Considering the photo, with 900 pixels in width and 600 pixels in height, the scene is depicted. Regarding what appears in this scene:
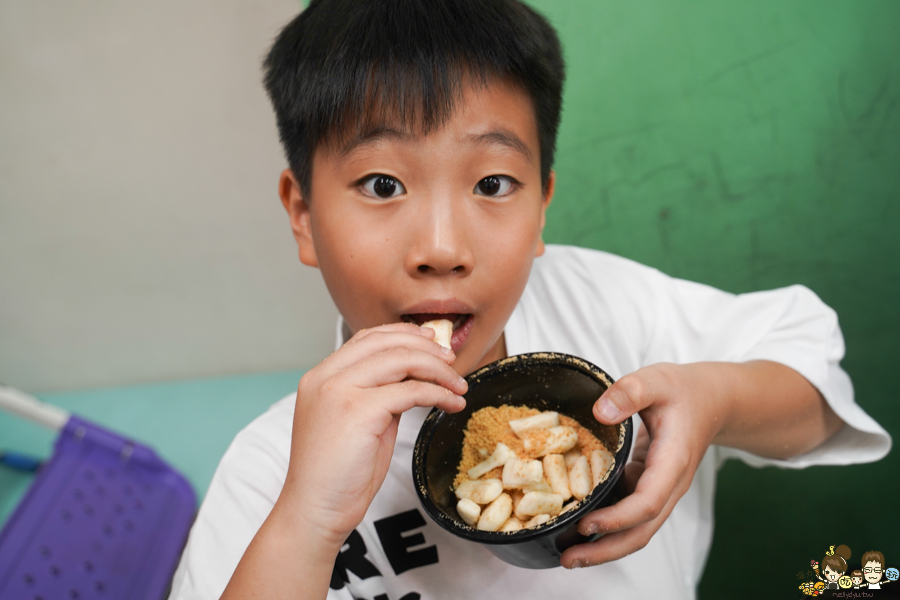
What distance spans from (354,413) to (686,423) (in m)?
0.33

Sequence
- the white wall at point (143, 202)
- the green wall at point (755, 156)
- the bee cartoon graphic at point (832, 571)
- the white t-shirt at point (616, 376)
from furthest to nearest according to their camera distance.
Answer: the white wall at point (143, 202)
the green wall at point (755, 156)
the bee cartoon graphic at point (832, 571)
the white t-shirt at point (616, 376)

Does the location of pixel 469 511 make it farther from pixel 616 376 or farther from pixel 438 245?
pixel 616 376

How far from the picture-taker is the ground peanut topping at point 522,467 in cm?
50

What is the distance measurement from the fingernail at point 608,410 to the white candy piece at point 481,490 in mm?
125

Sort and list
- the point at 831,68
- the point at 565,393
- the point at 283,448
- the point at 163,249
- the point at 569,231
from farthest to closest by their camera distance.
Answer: the point at 163,249 → the point at 569,231 → the point at 831,68 → the point at 283,448 → the point at 565,393

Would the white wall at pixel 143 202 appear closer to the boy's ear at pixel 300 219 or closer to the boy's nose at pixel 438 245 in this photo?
the boy's ear at pixel 300 219

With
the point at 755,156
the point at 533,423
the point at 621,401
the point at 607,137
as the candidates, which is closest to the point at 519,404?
the point at 533,423

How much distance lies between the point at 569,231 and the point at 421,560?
672 millimetres

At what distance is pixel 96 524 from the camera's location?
125 cm

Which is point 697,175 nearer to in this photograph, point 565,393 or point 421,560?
point 565,393

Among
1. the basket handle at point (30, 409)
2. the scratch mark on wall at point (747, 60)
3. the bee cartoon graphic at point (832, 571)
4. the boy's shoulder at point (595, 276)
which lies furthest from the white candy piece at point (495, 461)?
the basket handle at point (30, 409)

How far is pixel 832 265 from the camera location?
1101 mm

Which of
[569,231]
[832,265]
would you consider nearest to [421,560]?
[569,231]

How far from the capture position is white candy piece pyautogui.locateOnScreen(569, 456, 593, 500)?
1.66 ft
